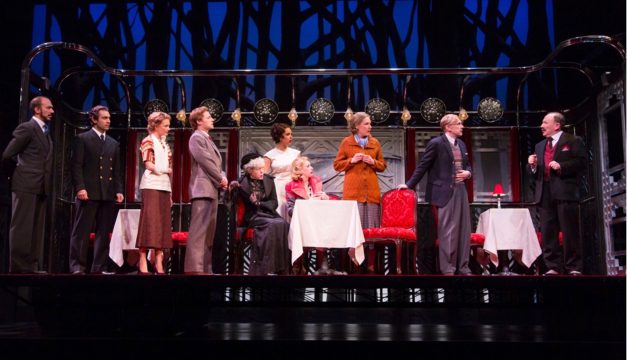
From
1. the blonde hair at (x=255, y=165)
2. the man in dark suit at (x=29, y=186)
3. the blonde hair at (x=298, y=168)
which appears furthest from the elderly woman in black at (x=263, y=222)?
the man in dark suit at (x=29, y=186)

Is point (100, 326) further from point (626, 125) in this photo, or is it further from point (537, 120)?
point (537, 120)

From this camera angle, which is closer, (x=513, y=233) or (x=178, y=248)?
(x=513, y=233)

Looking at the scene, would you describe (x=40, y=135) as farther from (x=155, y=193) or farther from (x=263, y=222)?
(x=263, y=222)

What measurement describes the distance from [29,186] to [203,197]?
1.49 metres

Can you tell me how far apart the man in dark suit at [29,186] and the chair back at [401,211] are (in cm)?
344

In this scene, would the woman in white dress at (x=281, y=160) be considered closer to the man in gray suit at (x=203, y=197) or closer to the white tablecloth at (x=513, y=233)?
the man in gray suit at (x=203, y=197)

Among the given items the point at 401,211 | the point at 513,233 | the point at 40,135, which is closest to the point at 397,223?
the point at 401,211

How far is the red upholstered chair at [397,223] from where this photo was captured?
706 cm

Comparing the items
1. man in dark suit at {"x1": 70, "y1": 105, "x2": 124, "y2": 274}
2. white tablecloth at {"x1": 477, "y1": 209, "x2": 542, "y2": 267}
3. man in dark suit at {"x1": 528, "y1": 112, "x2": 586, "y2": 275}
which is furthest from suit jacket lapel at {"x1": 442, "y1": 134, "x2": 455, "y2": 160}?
man in dark suit at {"x1": 70, "y1": 105, "x2": 124, "y2": 274}

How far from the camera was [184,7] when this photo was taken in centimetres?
1054

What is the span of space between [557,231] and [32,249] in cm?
469

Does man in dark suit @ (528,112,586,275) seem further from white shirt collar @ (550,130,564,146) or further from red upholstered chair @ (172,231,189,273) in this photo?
red upholstered chair @ (172,231,189,273)

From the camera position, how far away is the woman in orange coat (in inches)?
257

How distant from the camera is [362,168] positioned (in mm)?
6543
